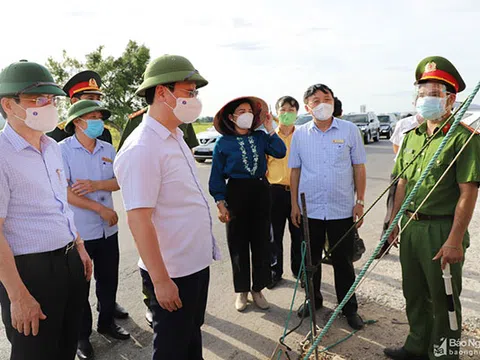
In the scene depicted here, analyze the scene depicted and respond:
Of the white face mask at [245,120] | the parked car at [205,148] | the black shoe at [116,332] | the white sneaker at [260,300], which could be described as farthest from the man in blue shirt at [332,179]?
the parked car at [205,148]

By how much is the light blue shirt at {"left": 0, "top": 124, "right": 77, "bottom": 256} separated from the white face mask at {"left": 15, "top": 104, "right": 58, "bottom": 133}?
3.7 inches

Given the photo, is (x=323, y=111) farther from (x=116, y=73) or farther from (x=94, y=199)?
(x=116, y=73)

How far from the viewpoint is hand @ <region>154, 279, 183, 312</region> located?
1929 millimetres

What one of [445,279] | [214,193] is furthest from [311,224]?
[445,279]

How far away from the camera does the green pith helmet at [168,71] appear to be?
2027 mm

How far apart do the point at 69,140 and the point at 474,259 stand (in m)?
4.43

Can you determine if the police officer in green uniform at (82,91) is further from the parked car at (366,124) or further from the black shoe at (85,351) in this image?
the parked car at (366,124)

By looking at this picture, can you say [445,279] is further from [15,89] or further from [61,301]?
[15,89]

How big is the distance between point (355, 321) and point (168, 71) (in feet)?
8.16

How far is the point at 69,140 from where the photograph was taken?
3.12 metres

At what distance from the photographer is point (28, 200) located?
1.99 meters

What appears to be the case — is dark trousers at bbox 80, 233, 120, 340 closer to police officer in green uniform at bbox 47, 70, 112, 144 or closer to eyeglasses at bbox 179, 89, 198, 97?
police officer in green uniform at bbox 47, 70, 112, 144

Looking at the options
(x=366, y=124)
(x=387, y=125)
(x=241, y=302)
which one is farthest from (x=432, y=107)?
(x=387, y=125)

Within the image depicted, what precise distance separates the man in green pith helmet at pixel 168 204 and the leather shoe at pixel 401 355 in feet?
5.11
